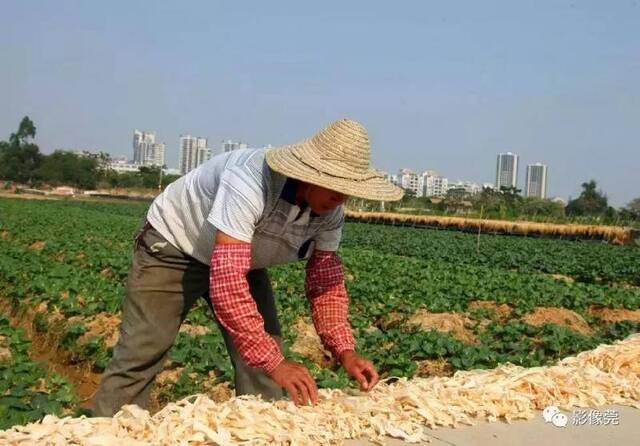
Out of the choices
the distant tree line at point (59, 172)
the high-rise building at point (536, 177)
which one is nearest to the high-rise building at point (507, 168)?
the high-rise building at point (536, 177)

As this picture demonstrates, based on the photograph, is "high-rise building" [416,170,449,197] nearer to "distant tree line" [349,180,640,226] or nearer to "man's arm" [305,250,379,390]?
"distant tree line" [349,180,640,226]

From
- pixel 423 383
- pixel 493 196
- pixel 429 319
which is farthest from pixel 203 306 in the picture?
pixel 493 196

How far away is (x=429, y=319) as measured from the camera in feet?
29.9

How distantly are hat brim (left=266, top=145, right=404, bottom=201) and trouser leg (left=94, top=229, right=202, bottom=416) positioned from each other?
917 mm

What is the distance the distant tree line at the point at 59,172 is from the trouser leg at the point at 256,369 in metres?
86.2

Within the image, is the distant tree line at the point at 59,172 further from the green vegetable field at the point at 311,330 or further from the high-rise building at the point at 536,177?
the high-rise building at the point at 536,177

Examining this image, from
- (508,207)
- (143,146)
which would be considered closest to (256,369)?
(508,207)

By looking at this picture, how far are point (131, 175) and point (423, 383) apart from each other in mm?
94566

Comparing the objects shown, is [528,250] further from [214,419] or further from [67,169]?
[67,169]

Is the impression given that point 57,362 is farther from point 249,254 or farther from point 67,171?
point 67,171

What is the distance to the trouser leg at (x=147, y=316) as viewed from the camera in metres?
3.33

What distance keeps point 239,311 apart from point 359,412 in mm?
557

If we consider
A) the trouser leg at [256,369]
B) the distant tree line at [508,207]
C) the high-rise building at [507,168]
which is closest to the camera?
the trouser leg at [256,369]

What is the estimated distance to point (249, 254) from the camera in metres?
2.67
